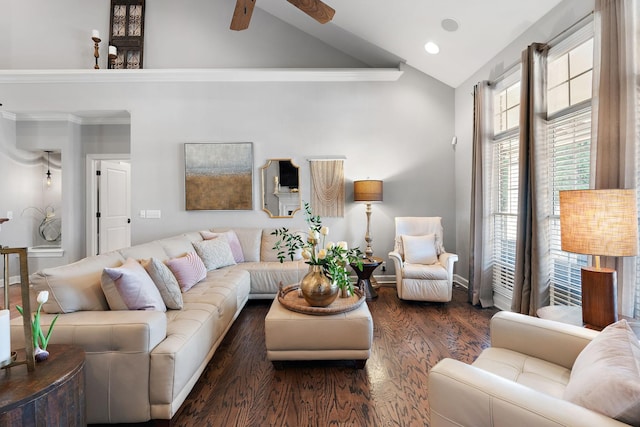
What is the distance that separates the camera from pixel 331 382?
2.00 meters

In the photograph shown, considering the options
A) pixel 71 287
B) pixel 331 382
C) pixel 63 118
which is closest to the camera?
pixel 71 287

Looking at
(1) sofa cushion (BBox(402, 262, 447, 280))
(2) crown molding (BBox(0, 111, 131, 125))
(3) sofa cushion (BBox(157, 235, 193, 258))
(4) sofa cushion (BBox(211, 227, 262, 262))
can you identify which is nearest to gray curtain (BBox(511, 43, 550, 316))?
(1) sofa cushion (BBox(402, 262, 447, 280))

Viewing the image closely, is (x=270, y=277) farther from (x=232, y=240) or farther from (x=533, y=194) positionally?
(x=533, y=194)

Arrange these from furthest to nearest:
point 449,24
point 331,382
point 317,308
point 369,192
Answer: point 369,192
point 449,24
point 317,308
point 331,382

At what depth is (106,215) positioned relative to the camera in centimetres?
507

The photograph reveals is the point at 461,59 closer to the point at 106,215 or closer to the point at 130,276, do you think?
the point at 130,276

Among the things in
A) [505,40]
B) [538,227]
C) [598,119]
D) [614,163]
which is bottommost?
[538,227]

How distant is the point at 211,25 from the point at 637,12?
15.6ft

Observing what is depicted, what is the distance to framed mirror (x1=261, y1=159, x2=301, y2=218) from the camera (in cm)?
438

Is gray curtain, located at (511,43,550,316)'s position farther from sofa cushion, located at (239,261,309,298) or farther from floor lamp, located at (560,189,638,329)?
sofa cushion, located at (239,261,309,298)

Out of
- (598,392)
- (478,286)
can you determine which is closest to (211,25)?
(478,286)

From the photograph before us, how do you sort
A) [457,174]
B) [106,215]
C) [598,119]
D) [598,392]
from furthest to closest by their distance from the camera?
[106,215], [457,174], [598,119], [598,392]

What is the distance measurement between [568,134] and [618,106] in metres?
0.64

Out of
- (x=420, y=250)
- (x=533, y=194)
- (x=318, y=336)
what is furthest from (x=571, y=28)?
(x=318, y=336)
